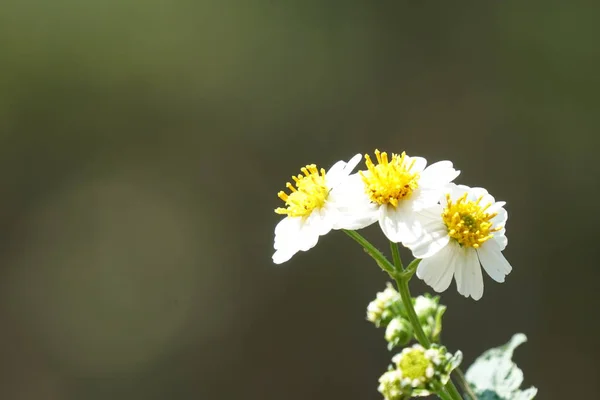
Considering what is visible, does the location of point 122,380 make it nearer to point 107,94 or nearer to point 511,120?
point 107,94

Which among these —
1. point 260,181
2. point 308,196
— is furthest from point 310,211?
point 260,181

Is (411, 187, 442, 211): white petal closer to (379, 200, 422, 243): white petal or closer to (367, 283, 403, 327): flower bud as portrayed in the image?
(379, 200, 422, 243): white petal

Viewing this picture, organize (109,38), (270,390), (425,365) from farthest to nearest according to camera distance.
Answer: (270,390) → (109,38) → (425,365)

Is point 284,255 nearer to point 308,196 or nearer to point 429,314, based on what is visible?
point 308,196

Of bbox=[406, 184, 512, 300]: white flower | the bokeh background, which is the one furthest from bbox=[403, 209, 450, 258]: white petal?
the bokeh background

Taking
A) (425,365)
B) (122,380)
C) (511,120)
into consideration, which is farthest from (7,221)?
(425,365)
